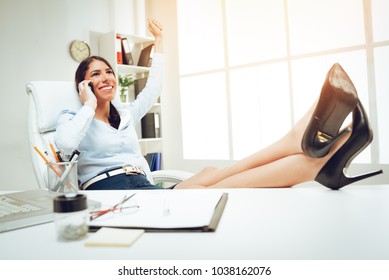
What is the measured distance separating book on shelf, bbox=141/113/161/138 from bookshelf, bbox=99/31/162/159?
2.3 inches

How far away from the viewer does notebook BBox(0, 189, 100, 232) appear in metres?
0.57

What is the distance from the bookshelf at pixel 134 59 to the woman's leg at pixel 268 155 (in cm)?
205

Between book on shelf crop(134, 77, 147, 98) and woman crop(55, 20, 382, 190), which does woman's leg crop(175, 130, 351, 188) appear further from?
book on shelf crop(134, 77, 147, 98)

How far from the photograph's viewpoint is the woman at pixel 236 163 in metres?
0.93

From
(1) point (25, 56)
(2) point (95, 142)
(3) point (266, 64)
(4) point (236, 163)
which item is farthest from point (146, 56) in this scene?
(4) point (236, 163)

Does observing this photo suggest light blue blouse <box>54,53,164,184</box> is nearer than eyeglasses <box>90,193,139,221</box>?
No

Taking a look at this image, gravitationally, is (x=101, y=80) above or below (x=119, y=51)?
below

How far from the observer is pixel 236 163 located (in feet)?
3.97

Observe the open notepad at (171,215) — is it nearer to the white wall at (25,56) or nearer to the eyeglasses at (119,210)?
the eyeglasses at (119,210)

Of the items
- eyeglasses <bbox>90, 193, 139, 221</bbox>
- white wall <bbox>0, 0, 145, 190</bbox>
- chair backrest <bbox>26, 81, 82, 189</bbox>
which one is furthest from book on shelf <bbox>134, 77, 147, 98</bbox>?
eyeglasses <bbox>90, 193, 139, 221</bbox>

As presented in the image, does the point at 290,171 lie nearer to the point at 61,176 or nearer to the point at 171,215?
the point at 171,215

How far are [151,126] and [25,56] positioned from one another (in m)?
1.37

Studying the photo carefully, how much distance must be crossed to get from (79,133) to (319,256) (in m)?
1.13
